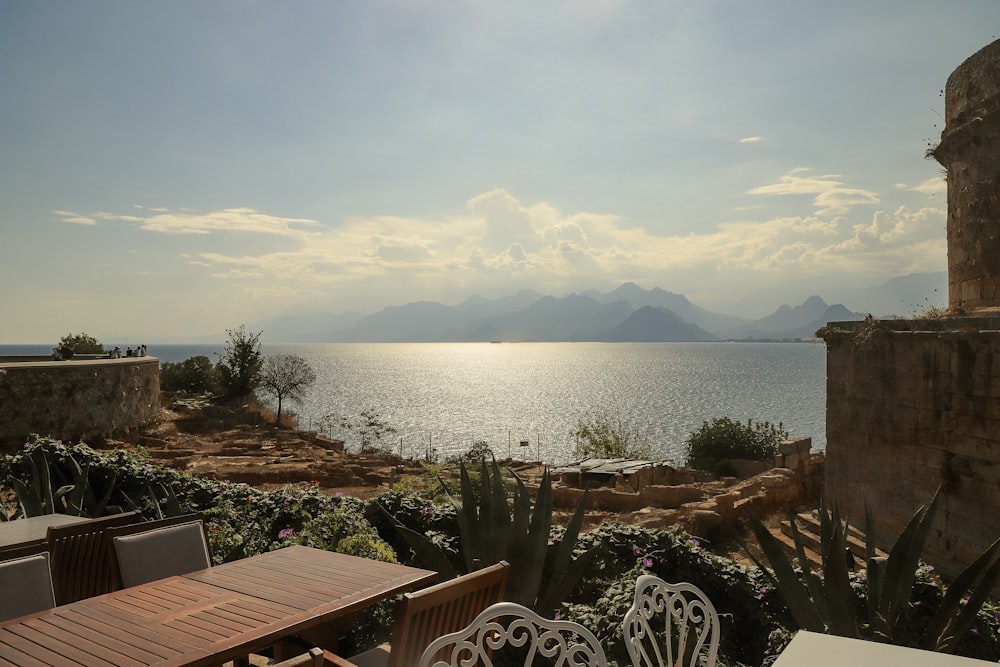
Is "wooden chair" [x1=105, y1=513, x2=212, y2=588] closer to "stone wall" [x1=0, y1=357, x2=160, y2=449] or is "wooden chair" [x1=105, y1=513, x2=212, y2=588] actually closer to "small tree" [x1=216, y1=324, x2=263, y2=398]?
"stone wall" [x1=0, y1=357, x2=160, y2=449]

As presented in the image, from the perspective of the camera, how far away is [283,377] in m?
33.0

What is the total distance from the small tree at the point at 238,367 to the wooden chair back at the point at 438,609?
97.9ft

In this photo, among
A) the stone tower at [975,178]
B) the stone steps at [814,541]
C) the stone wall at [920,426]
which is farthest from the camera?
the stone tower at [975,178]

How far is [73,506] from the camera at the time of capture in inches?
205

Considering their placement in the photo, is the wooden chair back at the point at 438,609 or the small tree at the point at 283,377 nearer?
the wooden chair back at the point at 438,609

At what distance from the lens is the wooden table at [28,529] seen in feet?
12.6

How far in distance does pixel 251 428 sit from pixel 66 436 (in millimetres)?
6900

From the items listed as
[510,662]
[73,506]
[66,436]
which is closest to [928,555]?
[510,662]

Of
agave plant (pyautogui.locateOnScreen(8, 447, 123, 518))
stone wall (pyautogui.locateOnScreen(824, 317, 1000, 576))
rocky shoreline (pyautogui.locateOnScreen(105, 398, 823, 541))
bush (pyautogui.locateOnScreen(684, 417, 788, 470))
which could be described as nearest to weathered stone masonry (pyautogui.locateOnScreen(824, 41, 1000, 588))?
stone wall (pyautogui.locateOnScreen(824, 317, 1000, 576))

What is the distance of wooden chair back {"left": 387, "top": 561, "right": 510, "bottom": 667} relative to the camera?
201 cm

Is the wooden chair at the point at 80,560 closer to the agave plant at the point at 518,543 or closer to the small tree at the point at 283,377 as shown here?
the agave plant at the point at 518,543

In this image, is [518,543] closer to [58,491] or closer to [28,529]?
[28,529]

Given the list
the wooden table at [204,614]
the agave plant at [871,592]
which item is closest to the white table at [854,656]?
the agave plant at [871,592]

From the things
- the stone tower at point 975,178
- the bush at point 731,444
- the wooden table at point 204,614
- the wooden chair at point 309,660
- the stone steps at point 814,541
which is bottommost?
the bush at point 731,444
